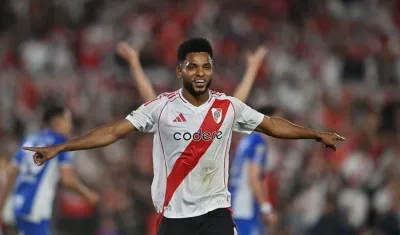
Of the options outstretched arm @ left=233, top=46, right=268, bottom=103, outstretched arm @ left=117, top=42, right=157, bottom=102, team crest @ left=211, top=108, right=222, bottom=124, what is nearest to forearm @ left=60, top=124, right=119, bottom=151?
team crest @ left=211, top=108, right=222, bottom=124

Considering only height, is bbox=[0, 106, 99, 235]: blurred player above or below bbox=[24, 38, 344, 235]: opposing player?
below

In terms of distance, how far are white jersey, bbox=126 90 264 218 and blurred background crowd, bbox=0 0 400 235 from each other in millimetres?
7309

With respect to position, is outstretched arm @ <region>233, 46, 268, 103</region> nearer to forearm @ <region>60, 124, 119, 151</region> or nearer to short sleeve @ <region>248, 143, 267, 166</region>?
short sleeve @ <region>248, 143, 267, 166</region>

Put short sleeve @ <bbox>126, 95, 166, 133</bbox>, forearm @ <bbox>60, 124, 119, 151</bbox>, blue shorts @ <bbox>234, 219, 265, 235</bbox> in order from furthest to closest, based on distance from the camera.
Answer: blue shorts @ <bbox>234, 219, 265, 235</bbox>
short sleeve @ <bbox>126, 95, 166, 133</bbox>
forearm @ <bbox>60, 124, 119, 151</bbox>

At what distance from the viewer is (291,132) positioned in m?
8.30

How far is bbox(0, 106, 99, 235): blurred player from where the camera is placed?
37.3 feet

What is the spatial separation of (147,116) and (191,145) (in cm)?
39

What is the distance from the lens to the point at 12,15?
21.2m

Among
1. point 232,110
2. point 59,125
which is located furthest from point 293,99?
point 232,110

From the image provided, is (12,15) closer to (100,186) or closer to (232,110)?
(100,186)

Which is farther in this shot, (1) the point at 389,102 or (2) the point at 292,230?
(1) the point at 389,102

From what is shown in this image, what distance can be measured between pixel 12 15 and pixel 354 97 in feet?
22.5

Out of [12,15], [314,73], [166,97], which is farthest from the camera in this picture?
[12,15]

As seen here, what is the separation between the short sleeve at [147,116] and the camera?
801 cm
